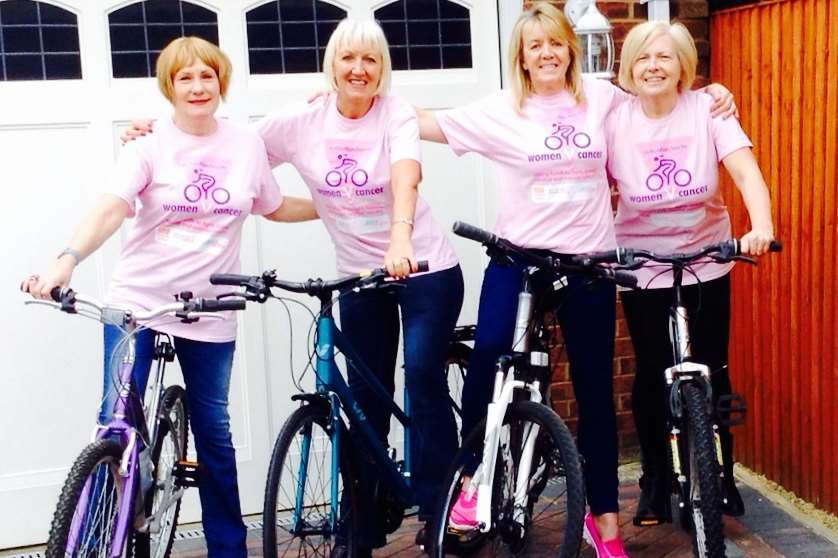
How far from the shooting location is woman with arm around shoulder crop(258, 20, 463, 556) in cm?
367

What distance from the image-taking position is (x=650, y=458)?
4.23 meters

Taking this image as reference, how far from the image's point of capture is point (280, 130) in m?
3.80

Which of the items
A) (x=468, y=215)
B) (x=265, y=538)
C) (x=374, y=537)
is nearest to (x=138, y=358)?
(x=265, y=538)

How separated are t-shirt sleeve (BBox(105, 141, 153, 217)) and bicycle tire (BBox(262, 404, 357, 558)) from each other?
2.77 ft

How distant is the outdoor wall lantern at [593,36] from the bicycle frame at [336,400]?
5.48 ft

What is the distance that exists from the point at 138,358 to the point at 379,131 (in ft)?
3.59

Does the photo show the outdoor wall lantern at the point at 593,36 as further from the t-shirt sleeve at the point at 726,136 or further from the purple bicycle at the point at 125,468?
the purple bicycle at the point at 125,468

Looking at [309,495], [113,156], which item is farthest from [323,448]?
[113,156]

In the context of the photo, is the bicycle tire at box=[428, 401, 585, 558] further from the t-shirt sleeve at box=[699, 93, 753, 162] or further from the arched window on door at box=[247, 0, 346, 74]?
the arched window on door at box=[247, 0, 346, 74]

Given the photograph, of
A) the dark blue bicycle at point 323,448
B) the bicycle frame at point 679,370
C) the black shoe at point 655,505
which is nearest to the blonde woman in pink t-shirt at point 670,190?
the bicycle frame at point 679,370

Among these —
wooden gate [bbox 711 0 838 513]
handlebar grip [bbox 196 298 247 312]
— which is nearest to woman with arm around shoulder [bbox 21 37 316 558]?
handlebar grip [bbox 196 298 247 312]

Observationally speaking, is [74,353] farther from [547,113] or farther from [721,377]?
[721,377]

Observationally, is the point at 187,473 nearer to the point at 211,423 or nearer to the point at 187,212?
the point at 211,423

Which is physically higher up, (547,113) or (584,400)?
(547,113)
